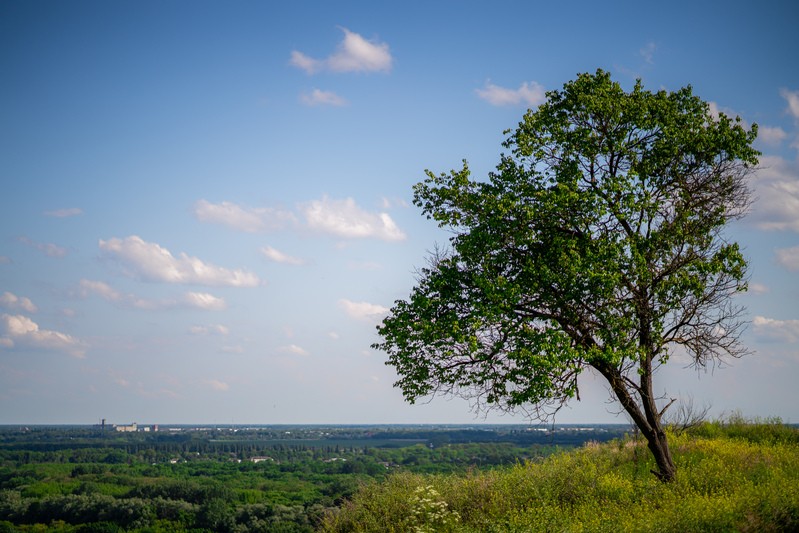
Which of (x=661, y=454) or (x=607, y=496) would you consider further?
(x=661, y=454)

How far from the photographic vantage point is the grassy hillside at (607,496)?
597 inches


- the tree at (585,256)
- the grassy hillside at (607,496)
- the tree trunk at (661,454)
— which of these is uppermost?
the tree at (585,256)

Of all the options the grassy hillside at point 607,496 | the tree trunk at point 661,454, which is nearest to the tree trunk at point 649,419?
the tree trunk at point 661,454

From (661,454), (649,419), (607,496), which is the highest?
(649,419)

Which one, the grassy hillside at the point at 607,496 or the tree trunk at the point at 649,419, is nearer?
the grassy hillside at the point at 607,496

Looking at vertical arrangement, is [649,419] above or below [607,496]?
above

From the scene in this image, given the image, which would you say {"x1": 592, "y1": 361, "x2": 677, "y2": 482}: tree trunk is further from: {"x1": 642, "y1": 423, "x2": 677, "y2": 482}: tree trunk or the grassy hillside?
the grassy hillside

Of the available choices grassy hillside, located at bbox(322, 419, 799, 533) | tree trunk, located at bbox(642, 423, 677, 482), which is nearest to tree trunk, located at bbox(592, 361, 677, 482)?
tree trunk, located at bbox(642, 423, 677, 482)

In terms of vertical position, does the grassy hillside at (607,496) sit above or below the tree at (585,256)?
below

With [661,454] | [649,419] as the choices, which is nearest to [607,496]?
[661,454]

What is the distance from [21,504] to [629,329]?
504 ft

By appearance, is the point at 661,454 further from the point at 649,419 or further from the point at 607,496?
the point at 607,496

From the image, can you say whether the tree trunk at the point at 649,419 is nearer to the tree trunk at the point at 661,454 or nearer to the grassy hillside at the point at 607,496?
the tree trunk at the point at 661,454

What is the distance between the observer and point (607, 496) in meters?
18.9
